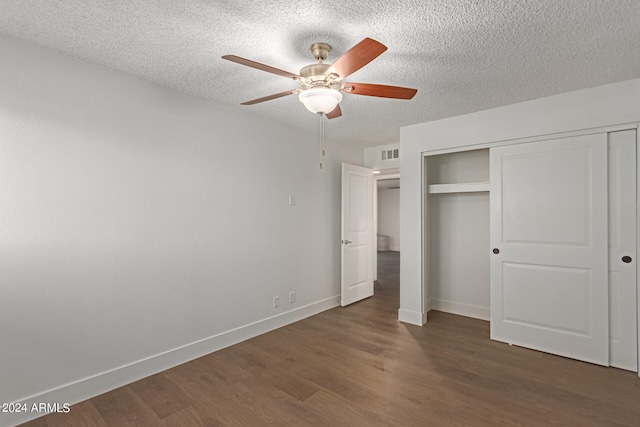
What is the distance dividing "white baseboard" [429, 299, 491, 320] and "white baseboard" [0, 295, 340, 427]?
2067mm

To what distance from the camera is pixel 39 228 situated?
2.12 meters

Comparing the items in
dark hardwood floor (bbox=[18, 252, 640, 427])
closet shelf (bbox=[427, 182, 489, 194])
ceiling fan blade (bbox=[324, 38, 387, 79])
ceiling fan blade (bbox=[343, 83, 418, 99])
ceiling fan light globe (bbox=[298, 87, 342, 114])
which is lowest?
dark hardwood floor (bbox=[18, 252, 640, 427])

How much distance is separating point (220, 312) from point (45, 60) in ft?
8.16

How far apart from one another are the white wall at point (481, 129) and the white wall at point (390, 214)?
737cm

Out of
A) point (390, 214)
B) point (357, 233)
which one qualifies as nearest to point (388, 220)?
point (390, 214)

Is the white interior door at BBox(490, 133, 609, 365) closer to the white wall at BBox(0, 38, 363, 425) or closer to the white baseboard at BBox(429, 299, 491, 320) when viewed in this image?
the white baseboard at BBox(429, 299, 491, 320)

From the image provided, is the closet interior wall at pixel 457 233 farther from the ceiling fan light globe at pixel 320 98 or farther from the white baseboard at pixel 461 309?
the ceiling fan light globe at pixel 320 98

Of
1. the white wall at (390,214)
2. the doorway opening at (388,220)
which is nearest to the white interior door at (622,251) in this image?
the doorway opening at (388,220)

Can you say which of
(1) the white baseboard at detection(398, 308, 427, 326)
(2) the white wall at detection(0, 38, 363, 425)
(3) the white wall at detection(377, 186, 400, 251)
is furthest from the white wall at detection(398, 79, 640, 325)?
(3) the white wall at detection(377, 186, 400, 251)

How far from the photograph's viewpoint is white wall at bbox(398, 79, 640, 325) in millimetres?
2703

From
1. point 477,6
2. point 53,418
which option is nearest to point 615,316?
point 477,6

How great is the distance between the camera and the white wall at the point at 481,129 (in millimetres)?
2703

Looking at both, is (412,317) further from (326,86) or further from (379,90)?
(326,86)

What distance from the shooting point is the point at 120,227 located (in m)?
2.50
